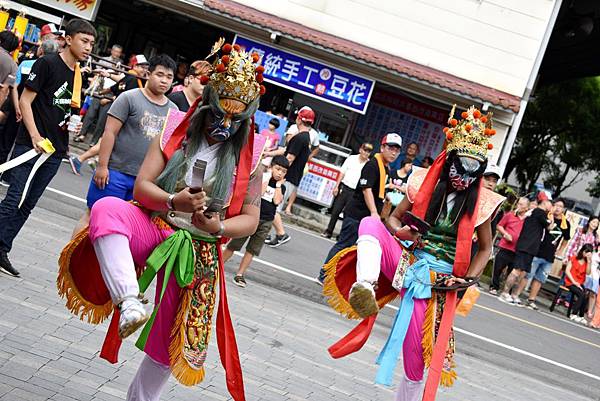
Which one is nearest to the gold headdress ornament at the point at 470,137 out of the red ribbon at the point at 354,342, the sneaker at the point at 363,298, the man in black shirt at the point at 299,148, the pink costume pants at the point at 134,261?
the sneaker at the point at 363,298

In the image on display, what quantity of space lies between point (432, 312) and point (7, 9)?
51.1 ft

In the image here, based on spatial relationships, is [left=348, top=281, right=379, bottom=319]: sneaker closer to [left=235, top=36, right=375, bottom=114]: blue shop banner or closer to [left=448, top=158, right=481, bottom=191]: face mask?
[left=448, top=158, right=481, bottom=191]: face mask

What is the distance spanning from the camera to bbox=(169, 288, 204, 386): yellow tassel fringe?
14.0 feet

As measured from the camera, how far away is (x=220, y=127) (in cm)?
433

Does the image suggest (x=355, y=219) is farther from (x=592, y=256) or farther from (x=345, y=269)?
(x=592, y=256)

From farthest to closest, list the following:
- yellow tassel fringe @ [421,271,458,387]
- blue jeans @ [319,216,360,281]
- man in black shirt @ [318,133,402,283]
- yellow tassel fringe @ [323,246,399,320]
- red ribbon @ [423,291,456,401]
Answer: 1. blue jeans @ [319,216,360,281]
2. man in black shirt @ [318,133,402,283]
3. yellow tassel fringe @ [323,246,399,320]
4. yellow tassel fringe @ [421,271,458,387]
5. red ribbon @ [423,291,456,401]

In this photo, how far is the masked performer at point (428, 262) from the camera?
5.38 m

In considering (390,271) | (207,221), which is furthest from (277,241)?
(207,221)

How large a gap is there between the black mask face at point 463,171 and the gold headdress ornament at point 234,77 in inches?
64.8

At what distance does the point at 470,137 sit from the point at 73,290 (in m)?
2.59

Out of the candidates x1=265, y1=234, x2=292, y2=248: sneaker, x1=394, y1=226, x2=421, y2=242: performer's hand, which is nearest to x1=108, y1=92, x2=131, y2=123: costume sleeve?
x1=394, y1=226, x2=421, y2=242: performer's hand

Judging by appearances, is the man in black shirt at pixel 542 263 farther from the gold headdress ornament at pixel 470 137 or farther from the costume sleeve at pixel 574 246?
the gold headdress ornament at pixel 470 137

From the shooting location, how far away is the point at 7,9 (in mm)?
18641

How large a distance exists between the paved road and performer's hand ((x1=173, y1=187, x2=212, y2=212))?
149 cm
